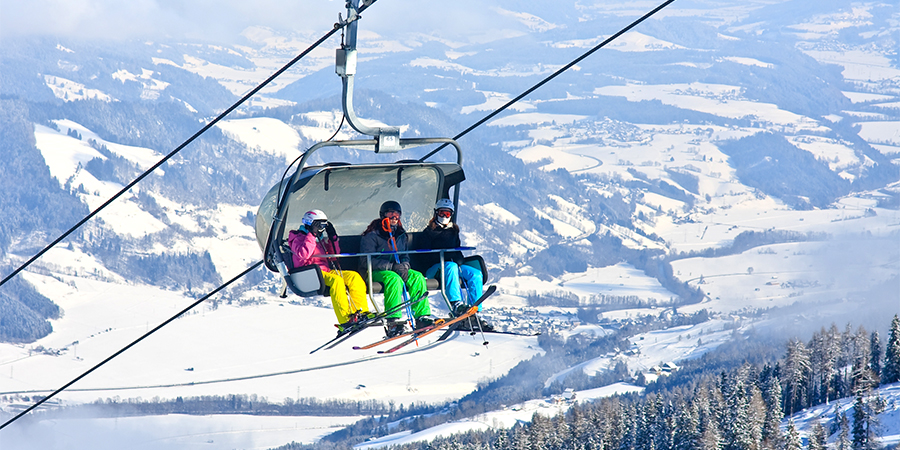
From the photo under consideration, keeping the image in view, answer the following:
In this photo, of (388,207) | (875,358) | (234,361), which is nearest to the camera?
(388,207)

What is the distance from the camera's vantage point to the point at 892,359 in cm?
6006

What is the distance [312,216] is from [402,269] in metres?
1.31

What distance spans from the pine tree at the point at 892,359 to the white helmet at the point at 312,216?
54379 mm

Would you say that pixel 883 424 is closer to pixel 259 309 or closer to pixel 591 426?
pixel 591 426

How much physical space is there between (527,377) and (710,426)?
284ft

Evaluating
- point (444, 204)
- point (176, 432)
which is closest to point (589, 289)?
point (176, 432)

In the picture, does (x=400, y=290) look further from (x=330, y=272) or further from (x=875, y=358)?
(x=875, y=358)

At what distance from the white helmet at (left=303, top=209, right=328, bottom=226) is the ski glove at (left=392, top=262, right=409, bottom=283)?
3.57ft

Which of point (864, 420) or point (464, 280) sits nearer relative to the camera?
point (464, 280)

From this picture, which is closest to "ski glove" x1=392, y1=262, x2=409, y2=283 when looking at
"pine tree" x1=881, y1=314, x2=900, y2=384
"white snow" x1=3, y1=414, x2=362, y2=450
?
"pine tree" x1=881, y1=314, x2=900, y2=384

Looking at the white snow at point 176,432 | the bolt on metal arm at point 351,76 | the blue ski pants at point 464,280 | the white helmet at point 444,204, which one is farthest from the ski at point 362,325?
the white snow at point 176,432

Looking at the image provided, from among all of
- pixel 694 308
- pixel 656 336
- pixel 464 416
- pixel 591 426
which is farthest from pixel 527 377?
pixel 591 426

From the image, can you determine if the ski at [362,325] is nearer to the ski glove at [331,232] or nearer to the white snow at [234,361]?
the ski glove at [331,232]

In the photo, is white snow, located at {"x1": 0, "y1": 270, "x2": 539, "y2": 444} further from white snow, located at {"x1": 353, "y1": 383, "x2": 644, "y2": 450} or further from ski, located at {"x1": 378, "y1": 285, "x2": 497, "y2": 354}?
ski, located at {"x1": 378, "y1": 285, "x2": 497, "y2": 354}
